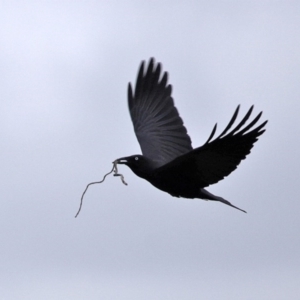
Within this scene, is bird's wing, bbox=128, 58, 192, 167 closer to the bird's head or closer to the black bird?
the black bird

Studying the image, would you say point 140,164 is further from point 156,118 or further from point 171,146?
point 156,118

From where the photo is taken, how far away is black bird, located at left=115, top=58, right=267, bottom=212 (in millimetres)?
21594

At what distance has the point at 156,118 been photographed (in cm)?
2694

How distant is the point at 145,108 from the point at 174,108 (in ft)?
3.10

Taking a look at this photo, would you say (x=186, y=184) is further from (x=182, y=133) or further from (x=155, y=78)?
(x=155, y=78)

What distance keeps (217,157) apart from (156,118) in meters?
5.32

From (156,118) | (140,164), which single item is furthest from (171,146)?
(140,164)

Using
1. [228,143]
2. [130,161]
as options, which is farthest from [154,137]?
[228,143]

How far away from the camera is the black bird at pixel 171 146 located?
2159 cm

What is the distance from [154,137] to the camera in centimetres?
2650

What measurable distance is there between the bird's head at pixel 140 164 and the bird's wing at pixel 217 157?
45 cm

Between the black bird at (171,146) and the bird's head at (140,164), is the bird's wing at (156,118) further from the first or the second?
the bird's head at (140,164)

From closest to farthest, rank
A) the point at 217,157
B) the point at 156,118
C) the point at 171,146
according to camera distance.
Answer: the point at 217,157, the point at 171,146, the point at 156,118

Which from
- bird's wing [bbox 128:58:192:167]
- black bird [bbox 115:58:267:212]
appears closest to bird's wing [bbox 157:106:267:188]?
black bird [bbox 115:58:267:212]
